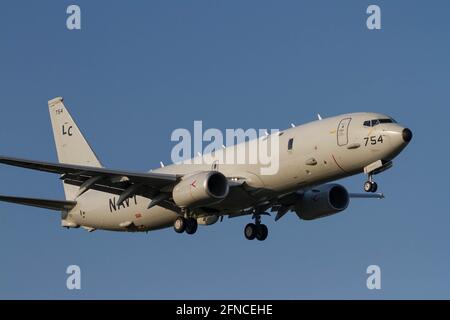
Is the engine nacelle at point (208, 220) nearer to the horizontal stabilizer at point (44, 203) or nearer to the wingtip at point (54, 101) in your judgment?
the horizontal stabilizer at point (44, 203)

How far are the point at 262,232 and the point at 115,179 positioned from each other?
32.7 feet

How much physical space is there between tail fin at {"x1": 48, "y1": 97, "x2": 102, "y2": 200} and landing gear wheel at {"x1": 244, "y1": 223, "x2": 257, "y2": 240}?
1123cm

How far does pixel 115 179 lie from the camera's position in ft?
206

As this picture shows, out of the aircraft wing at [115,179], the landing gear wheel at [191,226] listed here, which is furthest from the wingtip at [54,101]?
the landing gear wheel at [191,226]

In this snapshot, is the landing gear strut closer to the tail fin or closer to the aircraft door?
the aircraft door

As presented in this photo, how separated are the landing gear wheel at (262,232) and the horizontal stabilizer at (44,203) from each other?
11564 millimetres

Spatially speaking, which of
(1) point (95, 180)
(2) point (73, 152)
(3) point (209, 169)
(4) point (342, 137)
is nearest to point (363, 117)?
(4) point (342, 137)

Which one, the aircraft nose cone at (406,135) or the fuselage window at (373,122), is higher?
the fuselage window at (373,122)

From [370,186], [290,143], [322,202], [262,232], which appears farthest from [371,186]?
[262,232]

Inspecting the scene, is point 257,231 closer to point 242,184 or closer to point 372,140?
point 242,184

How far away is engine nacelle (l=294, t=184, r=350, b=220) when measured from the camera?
219ft

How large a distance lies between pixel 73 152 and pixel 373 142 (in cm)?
2473

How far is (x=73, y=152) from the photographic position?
7575cm

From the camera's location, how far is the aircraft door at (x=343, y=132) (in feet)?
192
